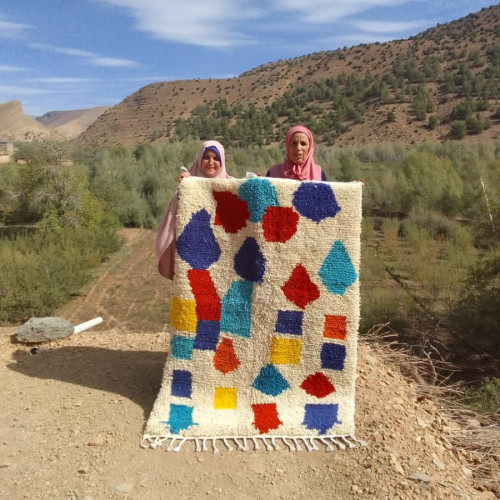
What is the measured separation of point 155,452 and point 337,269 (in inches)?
72.5

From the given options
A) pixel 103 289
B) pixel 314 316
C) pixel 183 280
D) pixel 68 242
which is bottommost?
pixel 103 289

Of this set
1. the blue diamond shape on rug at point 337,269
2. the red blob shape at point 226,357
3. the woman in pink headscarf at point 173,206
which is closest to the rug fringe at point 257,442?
the red blob shape at point 226,357

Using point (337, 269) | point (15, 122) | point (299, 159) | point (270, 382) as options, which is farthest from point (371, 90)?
point (15, 122)

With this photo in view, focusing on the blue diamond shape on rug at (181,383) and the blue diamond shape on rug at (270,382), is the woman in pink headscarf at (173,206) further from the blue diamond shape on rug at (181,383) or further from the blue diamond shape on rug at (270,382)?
the blue diamond shape on rug at (270,382)

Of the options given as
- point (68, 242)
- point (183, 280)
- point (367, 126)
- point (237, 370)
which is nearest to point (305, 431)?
point (237, 370)

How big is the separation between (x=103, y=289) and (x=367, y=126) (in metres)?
33.2

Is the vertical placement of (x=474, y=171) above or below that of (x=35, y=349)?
above

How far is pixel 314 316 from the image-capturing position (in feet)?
12.1

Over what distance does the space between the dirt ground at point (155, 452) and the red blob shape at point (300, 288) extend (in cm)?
105

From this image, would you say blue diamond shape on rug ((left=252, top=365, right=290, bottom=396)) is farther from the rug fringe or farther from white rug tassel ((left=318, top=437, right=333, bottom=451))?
white rug tassel ((left=318, top=437, right=333, bottom=451))

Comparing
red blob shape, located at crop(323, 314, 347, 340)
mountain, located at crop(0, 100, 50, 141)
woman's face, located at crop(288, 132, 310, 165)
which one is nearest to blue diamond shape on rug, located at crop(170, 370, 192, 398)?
red blob shape, located at crop(323, 314, 347, 340)

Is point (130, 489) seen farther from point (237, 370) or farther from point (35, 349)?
point (35, 349)

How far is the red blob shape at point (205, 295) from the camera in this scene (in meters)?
3.66

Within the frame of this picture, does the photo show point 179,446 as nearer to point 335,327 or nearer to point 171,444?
point 171,444
